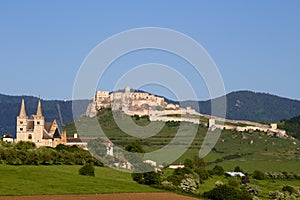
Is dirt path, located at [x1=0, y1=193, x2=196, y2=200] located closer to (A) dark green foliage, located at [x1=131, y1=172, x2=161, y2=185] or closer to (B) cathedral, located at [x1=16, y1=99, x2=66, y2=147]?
(A) dark green foliage, located at [x1=131, y1=172, x2=161, y2=185]

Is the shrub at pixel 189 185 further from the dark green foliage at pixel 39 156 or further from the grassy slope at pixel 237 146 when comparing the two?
the grassy slope at pixel 237 146

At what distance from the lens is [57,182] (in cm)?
7219

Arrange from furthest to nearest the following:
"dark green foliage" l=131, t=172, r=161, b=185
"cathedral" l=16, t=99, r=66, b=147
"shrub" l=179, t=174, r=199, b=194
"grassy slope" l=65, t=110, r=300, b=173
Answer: "grassy slope" l=65, t=110, r=300, b=173, "cathedral" l=16, t=99, r=66, b=147, "shrub" l=179, t=174, r=199, b=194, "dark green foliage" l=131, t=172, r=161, b=185

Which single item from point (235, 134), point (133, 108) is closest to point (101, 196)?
point (133, 108)

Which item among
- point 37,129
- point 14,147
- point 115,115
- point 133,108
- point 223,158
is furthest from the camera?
point 133,108

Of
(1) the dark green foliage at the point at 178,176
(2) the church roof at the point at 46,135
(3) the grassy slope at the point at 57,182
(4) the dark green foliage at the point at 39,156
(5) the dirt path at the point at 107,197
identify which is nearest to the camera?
(5) the dirt path at the point at 107,197

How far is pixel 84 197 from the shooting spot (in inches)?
2352

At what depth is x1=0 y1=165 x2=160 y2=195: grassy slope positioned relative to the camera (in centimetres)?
6525

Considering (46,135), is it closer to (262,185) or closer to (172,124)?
(172,124)

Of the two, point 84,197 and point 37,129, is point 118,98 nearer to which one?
point 37,129

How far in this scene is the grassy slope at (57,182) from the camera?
65.2 m

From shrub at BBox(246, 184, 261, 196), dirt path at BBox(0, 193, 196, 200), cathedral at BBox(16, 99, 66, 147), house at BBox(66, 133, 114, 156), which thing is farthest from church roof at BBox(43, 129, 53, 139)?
dirt path at BBox(0, 193, 196, 200)

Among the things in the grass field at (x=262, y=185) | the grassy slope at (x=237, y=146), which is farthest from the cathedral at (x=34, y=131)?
the grass field at (x=262, y=185)

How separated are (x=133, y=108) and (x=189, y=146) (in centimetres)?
3716
